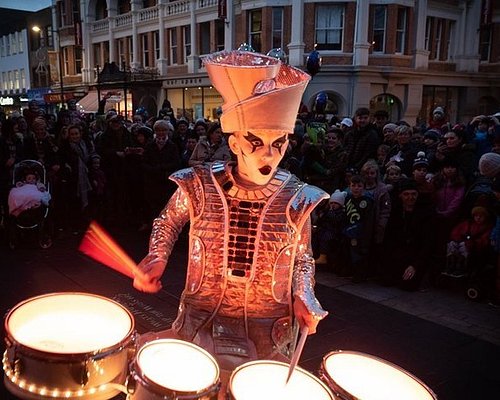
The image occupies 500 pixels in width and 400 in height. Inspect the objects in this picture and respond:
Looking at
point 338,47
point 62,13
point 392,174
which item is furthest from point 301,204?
point 62,13

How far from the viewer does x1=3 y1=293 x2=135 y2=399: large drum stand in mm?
1642

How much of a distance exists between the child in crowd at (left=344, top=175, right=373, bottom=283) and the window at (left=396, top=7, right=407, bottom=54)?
59.9ft

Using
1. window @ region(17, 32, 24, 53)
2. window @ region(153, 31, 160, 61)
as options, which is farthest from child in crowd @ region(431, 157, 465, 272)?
window @ region(17, 32, 24, 53)

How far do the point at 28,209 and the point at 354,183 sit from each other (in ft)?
14.3

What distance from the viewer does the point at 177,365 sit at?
1.83m

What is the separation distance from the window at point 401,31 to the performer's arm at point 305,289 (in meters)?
21.9

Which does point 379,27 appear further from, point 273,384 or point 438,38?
point 273,384

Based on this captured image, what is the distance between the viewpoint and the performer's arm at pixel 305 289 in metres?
1.98

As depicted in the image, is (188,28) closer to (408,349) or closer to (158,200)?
(158,200)

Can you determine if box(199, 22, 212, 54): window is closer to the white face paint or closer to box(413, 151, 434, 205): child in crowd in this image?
box(413, 151, 434, 205): child in crowd

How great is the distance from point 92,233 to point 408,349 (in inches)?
212

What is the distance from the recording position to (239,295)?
7.18 feet

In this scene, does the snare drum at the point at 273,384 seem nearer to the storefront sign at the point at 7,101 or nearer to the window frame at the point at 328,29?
the window frame at the point at 328,29

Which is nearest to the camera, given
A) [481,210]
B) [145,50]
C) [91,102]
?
[481,210]
